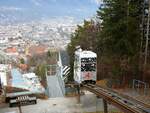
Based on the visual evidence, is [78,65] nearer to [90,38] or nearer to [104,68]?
[104,68]

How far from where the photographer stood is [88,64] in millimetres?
22328

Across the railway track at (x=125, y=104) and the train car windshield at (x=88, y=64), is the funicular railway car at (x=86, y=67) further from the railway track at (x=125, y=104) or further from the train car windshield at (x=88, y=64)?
the railway track at (x=125, y=104)

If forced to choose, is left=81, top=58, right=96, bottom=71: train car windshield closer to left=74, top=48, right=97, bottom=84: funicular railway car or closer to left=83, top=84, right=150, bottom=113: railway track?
left=74, top=48, right=97, bottom=84: funicular railway car

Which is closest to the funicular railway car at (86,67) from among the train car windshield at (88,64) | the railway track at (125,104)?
the train car windshield at (88,64)

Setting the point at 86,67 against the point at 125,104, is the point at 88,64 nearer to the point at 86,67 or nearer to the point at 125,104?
the point at 86,67

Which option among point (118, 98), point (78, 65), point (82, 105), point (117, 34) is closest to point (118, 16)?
point (117, 34)

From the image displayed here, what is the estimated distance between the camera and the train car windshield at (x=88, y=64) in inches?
876

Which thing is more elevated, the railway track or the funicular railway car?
the funicular railway car

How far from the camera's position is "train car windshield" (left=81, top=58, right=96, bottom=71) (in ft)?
73.0

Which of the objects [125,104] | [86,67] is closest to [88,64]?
[86,67]

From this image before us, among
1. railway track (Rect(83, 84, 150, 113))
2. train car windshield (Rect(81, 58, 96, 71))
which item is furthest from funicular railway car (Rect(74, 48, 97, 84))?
railway track (Rect(83, 84, 150, 113))

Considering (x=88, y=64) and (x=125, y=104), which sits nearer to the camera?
(x=125, y=104)

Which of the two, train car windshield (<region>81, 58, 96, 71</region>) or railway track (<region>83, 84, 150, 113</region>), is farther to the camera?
train car windshield (<region>81, 58, 96, 71</region>)

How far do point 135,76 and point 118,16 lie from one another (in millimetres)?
4716
